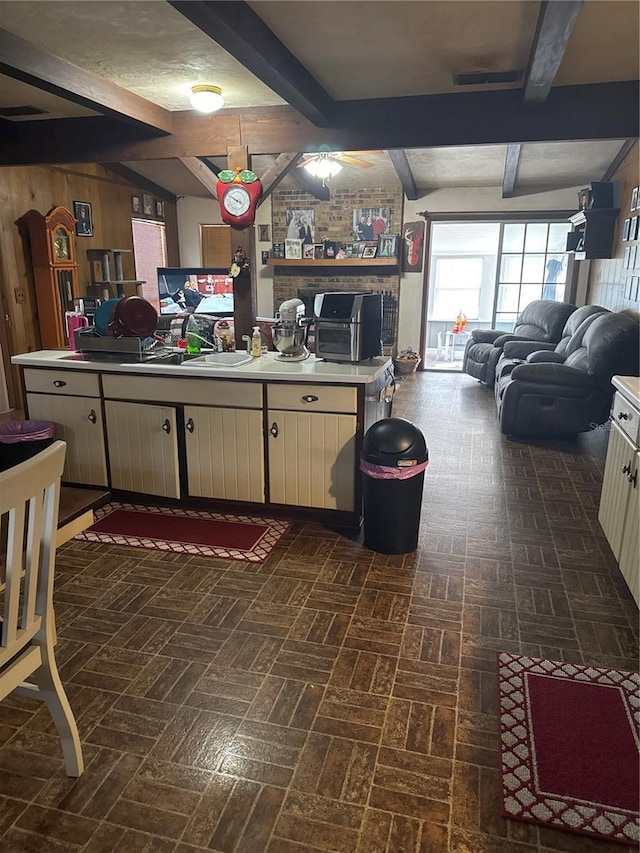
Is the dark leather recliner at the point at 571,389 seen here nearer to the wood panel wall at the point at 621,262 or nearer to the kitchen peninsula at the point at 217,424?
the wood panel wall at the point at 621,262

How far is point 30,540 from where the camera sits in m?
1.51

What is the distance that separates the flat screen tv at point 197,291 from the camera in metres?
7.16

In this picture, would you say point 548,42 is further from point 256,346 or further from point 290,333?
point 256,346

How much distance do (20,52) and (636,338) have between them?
454cm

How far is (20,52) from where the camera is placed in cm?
311

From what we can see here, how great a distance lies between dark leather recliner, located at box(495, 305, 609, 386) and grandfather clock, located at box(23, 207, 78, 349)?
474cm

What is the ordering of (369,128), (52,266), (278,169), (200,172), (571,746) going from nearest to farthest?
(571,746) → (369,128) → (278,169) → (200,172) → (52,266)

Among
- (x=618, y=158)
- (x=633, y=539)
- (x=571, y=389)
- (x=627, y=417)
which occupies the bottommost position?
(x=633, y=539)

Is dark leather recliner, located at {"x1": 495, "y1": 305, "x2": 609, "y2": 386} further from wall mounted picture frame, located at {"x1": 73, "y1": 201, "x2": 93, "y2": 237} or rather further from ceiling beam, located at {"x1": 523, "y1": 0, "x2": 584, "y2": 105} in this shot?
wall mounted picture frame, located at {"x1": 73, "y1": 201, "x2": 93, "y2": 237}

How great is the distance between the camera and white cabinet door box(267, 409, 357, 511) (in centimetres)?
335

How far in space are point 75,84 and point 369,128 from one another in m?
1.91

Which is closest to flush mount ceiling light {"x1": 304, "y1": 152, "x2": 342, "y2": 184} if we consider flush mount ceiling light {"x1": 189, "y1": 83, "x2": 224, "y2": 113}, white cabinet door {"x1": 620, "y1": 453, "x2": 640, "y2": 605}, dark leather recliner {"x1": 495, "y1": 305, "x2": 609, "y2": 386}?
flush mount ceiling light {"x1": 189, "y1": 83, "x2": 224, "y2": 113}

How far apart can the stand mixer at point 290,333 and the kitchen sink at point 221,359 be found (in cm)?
24

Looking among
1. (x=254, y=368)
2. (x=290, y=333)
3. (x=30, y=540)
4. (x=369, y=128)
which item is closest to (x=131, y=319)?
(x=254, y=368)
